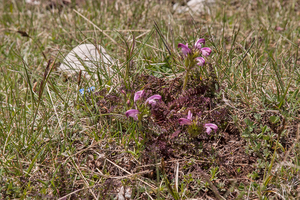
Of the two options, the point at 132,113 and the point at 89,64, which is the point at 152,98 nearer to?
the point at 132,113

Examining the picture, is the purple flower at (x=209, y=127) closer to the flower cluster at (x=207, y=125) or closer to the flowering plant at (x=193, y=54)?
the flower cluster at (x=207, y=125)

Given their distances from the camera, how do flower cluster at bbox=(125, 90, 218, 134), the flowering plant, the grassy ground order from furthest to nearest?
the flowering plant, flower cluster at bbox=(125, 90, 218, 134), the grassy ground

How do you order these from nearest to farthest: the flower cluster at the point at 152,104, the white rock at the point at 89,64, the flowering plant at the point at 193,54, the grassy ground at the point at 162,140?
the grassy ground at the point at 162,140 < the flower cluster at the point at 152,104 < the flowering plant at the point at 193,54 < the white rock at the point at 89,64

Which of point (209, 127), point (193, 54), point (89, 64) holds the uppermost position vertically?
point (193, 54)

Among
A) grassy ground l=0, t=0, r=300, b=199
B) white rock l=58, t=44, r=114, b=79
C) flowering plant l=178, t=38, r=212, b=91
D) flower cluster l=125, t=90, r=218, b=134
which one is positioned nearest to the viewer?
grassy ground l=0, t=0, r=300, b=199

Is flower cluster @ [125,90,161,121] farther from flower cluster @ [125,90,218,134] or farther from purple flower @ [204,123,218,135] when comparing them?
purple flower @ [204,123,218,135]

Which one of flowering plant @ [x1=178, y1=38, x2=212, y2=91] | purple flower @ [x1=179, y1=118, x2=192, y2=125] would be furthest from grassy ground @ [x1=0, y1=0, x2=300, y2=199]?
flowering plant @ [x1=178, y1=38, x2=212, y2=91]

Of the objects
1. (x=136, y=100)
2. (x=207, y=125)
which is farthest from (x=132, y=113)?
(x=207, y=125)

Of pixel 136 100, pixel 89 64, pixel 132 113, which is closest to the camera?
pixel 132 113

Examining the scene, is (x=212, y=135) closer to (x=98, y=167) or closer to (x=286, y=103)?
(x=286, y=103)

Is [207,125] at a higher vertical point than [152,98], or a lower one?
lower

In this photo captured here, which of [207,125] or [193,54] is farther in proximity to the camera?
[193,54]

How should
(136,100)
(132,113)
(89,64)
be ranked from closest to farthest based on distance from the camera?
(132,113) < (136,100) < (89,64)

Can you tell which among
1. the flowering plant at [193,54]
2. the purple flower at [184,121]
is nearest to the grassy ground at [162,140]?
the purple flower at [184,121]
